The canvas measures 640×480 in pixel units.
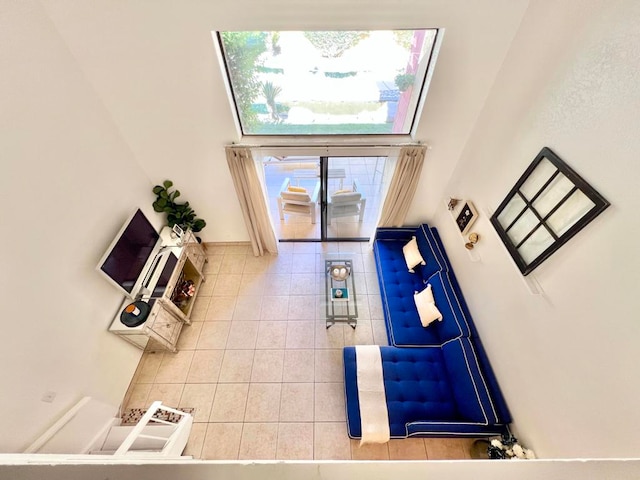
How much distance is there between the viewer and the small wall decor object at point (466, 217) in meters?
3.05

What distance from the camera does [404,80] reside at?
2963 millimetres

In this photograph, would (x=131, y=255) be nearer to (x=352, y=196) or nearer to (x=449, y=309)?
(x=352, y=196)

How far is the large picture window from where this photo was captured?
2674mm

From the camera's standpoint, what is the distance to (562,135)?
200 cm

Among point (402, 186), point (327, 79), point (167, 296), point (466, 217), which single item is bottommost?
point (167, 296)

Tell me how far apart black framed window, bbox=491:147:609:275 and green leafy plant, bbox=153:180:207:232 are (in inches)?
142

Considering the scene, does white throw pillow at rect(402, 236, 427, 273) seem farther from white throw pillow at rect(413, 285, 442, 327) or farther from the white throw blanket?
the white throw blanket

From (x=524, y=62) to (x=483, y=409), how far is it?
9.76 ft

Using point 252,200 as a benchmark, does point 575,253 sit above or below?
below

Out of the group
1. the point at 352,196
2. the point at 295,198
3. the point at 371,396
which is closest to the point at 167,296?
the point at 295,198

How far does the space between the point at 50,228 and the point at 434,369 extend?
12.3ft

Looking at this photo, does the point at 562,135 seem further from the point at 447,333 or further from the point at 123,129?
the point at 123,129

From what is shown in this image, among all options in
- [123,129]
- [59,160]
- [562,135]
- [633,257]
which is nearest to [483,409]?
[633,257]

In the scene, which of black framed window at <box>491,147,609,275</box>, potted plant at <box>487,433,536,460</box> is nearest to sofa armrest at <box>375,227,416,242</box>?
black framed window at <box>491,147,609,275</box>
